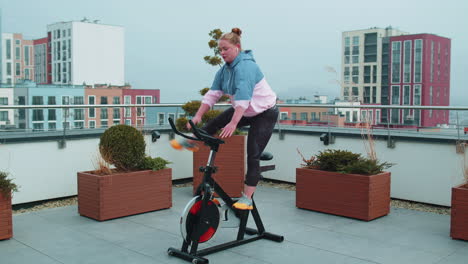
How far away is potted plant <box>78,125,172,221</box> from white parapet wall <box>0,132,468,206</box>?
3.01 feet

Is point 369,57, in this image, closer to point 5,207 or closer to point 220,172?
point 220,172

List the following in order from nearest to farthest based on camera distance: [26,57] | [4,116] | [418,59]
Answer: [4,116] < [418,59] < [26,57]

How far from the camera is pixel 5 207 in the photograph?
4121 millimetres

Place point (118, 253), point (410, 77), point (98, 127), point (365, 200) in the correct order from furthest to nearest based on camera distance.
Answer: point (410, 77) < point (98, 127) < point (365, 200) < point (118, 253)

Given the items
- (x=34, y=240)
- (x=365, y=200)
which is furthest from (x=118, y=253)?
(x=365, y=200)

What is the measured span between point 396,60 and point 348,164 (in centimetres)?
8480

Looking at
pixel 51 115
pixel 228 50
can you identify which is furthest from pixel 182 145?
pixel 51 115

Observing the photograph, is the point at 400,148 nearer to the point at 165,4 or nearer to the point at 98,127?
the point at 98,127

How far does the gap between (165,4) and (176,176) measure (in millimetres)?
9577

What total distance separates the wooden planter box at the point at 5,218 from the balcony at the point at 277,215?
11 cm

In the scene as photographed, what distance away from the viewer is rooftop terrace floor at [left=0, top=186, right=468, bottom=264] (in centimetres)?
372

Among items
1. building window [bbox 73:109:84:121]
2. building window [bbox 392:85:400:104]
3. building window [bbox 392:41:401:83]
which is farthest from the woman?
building window [bbox 392:85:400:104]

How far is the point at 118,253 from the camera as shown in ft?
12.5

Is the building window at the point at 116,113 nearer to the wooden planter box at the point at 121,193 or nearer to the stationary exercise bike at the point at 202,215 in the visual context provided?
the wooden planter box at the point at 121,193
